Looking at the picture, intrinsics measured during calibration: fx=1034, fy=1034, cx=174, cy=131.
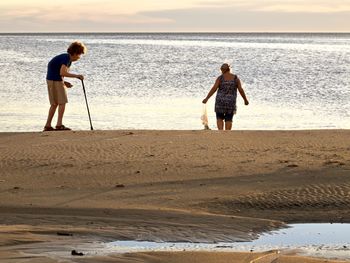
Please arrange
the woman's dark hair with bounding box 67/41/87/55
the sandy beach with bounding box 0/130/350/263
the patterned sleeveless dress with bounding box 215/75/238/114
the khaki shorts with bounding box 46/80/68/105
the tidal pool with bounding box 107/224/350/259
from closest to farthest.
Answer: the tidal pool with bounding box 107/224/350/259 → the sandy beach with bounding box 0/130/350/263 → the woman's dark hair with bounding box 67/41/87/55 → the khaki shorts with bounding box 46/80/68/105 → the patterned sleeveless dress with bounding box 215/75/238/114

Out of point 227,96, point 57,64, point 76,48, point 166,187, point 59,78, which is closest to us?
point 166,187

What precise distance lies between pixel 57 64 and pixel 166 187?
5215 mm

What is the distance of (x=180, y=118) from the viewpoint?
23438mm

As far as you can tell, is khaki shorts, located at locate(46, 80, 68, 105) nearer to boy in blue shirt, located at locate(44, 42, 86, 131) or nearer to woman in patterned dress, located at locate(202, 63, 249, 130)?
boy in blue shirt, located at locate(44, 42, 86, 131)

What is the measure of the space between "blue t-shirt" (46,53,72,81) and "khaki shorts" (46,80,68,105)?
Answer: 81 mm

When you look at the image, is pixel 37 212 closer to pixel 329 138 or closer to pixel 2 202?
pixel 2 202

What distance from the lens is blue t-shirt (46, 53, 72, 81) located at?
1560cm

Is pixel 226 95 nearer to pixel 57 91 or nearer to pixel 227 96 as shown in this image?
pixel 227 96

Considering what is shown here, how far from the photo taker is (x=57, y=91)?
15.8 meters

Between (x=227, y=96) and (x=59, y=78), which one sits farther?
(x=227, y=96)

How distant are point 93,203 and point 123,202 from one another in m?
0.30

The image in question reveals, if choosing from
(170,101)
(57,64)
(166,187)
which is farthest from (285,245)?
(170,101)

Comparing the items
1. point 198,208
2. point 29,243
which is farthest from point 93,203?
point 29,243

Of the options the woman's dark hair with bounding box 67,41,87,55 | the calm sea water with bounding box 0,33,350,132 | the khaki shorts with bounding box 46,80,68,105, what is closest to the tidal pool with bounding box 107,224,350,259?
the woman's dark hair with bounding box 67,41,87,55
